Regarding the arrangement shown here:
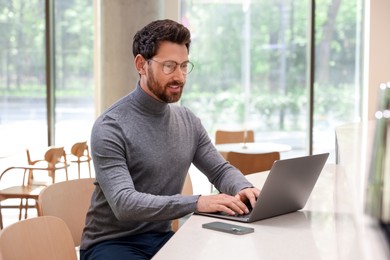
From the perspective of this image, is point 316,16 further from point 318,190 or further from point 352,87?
point 318,190

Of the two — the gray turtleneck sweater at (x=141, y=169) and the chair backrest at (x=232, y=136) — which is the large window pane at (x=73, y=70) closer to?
the chair backrest at (x=232, y=136)

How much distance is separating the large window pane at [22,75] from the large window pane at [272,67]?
1781 millimetres

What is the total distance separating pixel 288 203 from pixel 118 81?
15.1 feet

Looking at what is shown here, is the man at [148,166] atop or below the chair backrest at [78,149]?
atop

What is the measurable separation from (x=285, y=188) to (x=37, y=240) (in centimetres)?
83

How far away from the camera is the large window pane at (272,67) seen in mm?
8078

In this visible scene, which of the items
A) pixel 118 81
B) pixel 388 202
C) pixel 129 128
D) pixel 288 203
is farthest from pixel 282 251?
pixel 118 81

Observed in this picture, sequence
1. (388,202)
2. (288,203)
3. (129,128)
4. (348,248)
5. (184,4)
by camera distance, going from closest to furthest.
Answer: (388,202) < (348,248) < (288,203) < (129,128) < (184,4)

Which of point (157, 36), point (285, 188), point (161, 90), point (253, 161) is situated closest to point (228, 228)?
point (285, 188)

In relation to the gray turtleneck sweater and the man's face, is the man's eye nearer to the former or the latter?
the man's face

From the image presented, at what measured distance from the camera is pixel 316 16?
8023mm

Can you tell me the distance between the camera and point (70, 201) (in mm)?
2697

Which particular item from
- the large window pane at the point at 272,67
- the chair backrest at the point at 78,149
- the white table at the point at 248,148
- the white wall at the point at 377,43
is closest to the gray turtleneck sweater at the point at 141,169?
the white table at the point at 248,148

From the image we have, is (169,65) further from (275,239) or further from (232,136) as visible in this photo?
(232,136)
